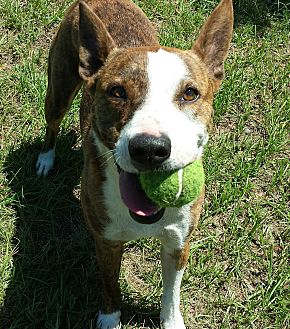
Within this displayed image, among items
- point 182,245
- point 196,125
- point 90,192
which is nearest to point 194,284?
point 182,245

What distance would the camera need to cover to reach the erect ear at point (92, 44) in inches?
155

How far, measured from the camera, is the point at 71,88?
16.7 feet

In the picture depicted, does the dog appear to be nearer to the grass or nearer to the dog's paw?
the dog's paw

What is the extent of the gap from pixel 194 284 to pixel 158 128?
2.10m

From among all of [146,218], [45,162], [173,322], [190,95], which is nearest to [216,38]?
[190,95]

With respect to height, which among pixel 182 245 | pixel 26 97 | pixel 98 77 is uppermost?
pixel 98 77

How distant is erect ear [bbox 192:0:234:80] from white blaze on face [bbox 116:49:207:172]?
0.43m

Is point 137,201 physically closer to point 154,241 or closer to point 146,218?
point 146,218

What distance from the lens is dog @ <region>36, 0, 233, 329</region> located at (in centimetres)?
330

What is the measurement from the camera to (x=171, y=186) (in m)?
3.39

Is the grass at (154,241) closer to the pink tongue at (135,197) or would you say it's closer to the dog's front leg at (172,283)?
the dog's front leg at (172,283)

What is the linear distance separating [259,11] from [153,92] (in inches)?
161

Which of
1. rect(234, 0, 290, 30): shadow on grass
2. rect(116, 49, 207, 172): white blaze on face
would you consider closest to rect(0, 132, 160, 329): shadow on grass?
rect(116, 49, 207, 172): white blaze on face

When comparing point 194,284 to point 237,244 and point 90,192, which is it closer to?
point 237,244
